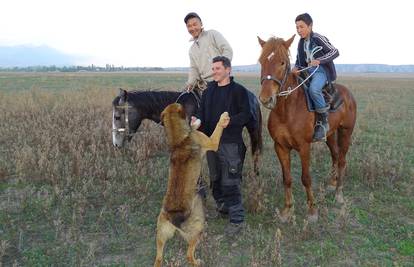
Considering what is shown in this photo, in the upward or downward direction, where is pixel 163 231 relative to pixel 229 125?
downward

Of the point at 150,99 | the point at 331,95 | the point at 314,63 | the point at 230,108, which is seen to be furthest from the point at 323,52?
the point at 150,99

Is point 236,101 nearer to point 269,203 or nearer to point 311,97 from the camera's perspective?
point 311,97

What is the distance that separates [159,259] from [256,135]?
12.2 ft

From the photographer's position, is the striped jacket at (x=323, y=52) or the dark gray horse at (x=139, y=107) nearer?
the striped jacket at (x=323, y=52)

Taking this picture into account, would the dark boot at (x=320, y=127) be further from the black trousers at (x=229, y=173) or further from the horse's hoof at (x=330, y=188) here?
the horse's hoof at (x=330, y=188)

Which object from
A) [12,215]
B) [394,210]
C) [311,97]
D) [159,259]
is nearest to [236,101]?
[311,97]

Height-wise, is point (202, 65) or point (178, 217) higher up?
point (202, 65)

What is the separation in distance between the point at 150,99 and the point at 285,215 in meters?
3.09

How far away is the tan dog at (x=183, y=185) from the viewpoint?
155 inches

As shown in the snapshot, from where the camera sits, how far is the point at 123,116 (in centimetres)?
676

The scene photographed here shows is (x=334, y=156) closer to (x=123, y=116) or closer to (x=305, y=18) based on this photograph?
(x=305, y=18)

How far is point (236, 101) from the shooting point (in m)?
4.95

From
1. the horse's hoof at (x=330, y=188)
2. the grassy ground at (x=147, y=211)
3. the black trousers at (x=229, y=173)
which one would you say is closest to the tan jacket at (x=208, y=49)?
the black trousers at (x=229, y=173)

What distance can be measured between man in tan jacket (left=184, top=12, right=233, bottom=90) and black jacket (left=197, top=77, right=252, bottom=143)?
4.60 ft
